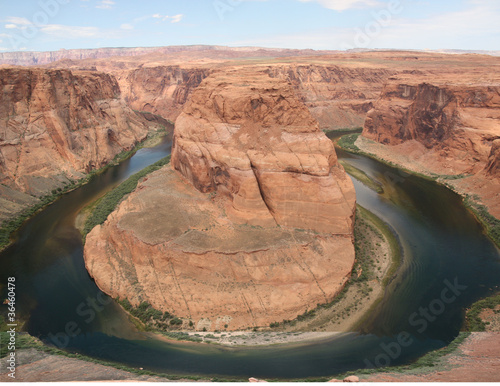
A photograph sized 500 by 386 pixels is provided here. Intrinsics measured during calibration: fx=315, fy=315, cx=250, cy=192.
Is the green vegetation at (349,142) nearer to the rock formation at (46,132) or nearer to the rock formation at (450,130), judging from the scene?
the rock formation at (450,130)

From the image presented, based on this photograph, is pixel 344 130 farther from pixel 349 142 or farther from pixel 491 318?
pixel 491 318

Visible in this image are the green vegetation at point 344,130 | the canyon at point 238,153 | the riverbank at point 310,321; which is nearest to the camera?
the riverbank at point 310,321

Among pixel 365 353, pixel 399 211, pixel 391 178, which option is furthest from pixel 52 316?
pixel 391 178

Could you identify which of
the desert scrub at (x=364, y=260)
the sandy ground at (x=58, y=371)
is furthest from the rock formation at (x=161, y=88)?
the sandy ground at (x=58, y=371)

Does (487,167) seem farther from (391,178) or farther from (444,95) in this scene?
(444,95)

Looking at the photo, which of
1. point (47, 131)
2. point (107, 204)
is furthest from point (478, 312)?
point (47, 131)

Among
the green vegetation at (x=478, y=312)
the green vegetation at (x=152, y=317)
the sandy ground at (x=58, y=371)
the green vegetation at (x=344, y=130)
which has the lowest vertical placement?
the green vegetation at (x=152, y=317)
